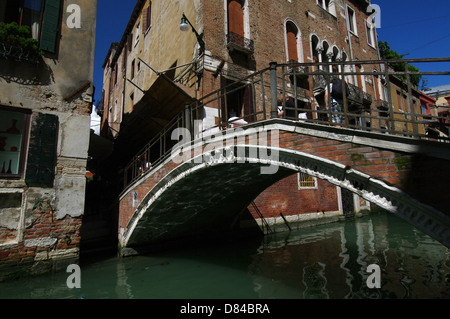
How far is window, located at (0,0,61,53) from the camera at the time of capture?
5.59 metres

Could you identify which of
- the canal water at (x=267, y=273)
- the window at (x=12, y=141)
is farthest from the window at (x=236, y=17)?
the canal water at (x=267, y=273)

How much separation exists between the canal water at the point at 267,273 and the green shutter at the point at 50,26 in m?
4.86

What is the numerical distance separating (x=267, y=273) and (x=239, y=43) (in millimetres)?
7553

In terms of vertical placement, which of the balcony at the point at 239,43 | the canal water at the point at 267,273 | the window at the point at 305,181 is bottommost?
the canal water at the point at 267,273

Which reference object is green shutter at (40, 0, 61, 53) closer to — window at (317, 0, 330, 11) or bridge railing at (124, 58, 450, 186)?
bridge railing at (124, 58, 450, 186)

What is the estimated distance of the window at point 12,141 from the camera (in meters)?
5.11

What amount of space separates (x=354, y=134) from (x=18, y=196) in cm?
608

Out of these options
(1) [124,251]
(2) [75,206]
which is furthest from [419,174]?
(1) [124,251]

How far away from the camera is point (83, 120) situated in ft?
19.4

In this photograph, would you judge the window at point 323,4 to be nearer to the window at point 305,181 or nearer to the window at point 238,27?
the window at point 238,27

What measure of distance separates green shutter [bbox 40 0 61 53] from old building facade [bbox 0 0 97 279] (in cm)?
2

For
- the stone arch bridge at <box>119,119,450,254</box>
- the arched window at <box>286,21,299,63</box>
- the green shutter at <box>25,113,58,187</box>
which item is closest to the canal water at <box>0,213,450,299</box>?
the stone arch bridge at <box>119,119,450,254</box>

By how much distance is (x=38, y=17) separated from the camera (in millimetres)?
5770
